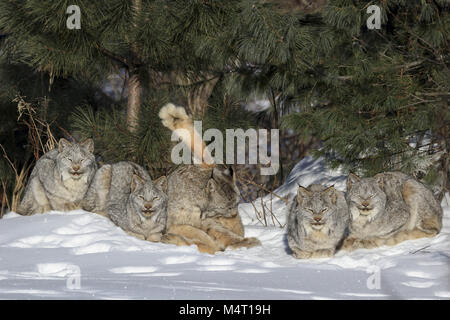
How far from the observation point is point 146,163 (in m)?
7.14

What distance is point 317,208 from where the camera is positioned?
17.1 ft

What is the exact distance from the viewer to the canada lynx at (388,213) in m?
5.43

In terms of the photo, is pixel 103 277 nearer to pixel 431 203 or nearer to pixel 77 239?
pixel 77 239

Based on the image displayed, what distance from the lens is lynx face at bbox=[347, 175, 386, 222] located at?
17.8 ft

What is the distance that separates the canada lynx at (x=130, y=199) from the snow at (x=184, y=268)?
0.13m

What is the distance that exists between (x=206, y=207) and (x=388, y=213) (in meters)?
1.61

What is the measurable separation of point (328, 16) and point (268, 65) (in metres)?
0.77

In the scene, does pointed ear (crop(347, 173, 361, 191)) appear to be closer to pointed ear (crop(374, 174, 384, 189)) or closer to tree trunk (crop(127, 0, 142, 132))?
pointed ear (crop(374, 174, 384, 189))

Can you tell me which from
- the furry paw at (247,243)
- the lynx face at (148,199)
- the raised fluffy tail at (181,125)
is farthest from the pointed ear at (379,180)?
the lynx face at (148,199)

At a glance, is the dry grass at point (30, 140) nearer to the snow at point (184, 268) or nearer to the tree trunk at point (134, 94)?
the tree trunk at point (134, 94)

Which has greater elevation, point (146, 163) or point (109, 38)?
point (109, 38)

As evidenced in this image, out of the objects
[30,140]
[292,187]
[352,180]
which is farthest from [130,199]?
[30,140]

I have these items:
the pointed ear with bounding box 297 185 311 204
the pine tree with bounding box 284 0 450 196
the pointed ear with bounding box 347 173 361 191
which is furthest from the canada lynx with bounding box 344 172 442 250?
the pine tree with bounding box 284 0 450 196

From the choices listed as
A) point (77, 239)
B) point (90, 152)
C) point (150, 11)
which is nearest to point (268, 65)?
point (150, 11)
